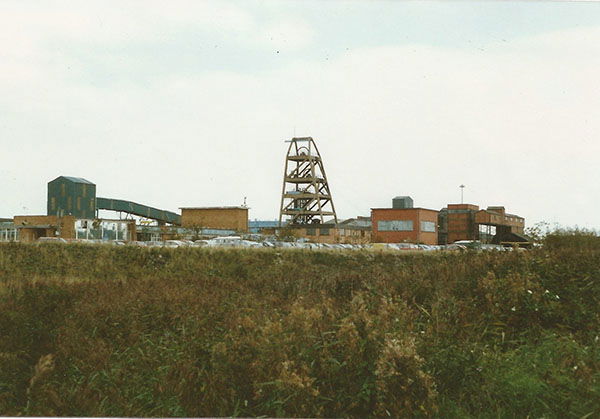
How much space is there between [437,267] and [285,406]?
6216 mm

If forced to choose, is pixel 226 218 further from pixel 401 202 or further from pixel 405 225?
pixel 401 202

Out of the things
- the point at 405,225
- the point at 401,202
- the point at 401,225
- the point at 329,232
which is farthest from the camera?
the point at 329,232

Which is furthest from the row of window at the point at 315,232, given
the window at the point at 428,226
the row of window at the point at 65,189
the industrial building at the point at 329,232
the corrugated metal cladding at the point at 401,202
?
the row of window at the point at 65,189

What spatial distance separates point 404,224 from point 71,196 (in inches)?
1199

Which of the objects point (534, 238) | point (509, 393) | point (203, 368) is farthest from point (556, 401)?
point (534, 238)

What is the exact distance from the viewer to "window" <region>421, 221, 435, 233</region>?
1289 inches

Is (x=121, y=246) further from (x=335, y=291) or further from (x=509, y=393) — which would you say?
(x=509, y=393)

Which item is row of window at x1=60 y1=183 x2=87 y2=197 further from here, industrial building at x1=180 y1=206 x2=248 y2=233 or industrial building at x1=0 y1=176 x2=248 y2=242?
industrial building at x1=180 y1=206 x2=248 y2=233

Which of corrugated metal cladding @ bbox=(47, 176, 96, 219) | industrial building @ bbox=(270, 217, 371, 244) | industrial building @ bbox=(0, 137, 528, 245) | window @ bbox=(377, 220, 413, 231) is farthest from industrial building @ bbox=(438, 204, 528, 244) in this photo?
industrial building @ bbox=(270, 217, 371, 244)

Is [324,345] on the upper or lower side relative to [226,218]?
lower

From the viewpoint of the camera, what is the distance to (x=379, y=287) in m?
9.65

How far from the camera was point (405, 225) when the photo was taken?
39.8 m

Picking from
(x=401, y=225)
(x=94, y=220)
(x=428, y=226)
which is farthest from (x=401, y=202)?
(x=94, y=220)

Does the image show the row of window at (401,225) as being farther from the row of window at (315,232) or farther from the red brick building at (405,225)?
the row of window at (315,232)
